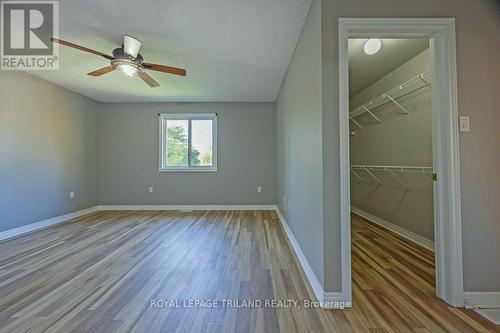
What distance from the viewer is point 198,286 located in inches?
73.7

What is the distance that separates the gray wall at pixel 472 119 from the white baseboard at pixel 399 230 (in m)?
1.12

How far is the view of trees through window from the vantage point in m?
5.24

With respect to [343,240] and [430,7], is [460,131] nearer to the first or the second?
[430,7]

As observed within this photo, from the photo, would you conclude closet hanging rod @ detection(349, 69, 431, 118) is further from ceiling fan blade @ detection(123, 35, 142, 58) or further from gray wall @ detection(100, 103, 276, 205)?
ceiling fan blade @ detection(123, 35, 142, 58)

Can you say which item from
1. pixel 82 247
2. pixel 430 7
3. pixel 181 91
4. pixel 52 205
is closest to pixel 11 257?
pixel 82 247

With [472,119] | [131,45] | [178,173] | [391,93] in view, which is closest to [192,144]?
[178,173]

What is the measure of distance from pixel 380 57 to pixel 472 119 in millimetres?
1679

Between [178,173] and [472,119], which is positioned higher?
→ [472,119]

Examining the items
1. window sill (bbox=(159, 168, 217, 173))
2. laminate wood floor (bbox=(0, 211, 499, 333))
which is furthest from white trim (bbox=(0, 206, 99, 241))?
window sill (bbox=(159, 168, 217, 173))

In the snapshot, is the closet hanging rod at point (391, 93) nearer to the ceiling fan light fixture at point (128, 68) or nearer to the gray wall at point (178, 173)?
the gray wall at point (178, 173)

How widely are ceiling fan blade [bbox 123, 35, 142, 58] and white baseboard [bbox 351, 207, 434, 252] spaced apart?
3.92 meters

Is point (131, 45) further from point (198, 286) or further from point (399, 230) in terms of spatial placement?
point (399, 230)

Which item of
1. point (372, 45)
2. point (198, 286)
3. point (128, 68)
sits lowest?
point (198, 286)

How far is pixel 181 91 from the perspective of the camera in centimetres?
438
